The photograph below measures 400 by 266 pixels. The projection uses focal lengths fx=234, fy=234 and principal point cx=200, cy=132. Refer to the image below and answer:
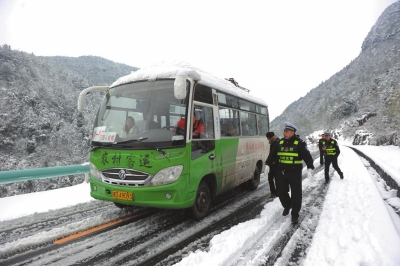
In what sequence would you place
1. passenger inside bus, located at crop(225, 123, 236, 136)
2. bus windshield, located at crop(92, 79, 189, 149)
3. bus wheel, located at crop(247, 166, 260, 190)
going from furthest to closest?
bus wheel, located at crop(247, 166, 260, 190)
passenger inside bus, located at crop(225, 123, 236, 136)
bus windshield, located at crop(92, 79, 189, 149)

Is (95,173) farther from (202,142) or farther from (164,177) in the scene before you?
(202,142)

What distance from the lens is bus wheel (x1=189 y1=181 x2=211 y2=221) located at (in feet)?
14.8

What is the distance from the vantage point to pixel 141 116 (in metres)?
4.34

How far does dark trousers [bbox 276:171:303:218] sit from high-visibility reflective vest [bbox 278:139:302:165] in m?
0.24

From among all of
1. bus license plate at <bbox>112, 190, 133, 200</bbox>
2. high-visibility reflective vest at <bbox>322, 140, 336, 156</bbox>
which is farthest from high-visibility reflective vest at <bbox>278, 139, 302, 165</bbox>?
high-visibility reflective vest at <bbox>322, 140, 336, 156</bbox>

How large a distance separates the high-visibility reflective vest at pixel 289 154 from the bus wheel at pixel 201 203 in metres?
1.67

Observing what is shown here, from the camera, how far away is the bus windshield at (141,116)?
4090 mm

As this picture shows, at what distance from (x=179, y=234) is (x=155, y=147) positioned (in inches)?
60.4

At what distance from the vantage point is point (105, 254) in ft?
10.9

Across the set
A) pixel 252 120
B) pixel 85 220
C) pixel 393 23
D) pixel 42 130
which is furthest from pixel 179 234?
pixel 393 23

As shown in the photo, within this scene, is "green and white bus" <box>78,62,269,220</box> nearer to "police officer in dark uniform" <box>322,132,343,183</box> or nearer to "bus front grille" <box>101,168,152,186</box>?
"bus front grille" <box>101,168,152,186</box>

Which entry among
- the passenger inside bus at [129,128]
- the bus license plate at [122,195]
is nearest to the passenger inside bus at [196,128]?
the passenger inside bus at [129,128]

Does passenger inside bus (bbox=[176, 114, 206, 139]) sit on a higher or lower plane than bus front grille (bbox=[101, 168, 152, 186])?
higher

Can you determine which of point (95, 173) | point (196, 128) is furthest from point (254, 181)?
point (95, 173)
